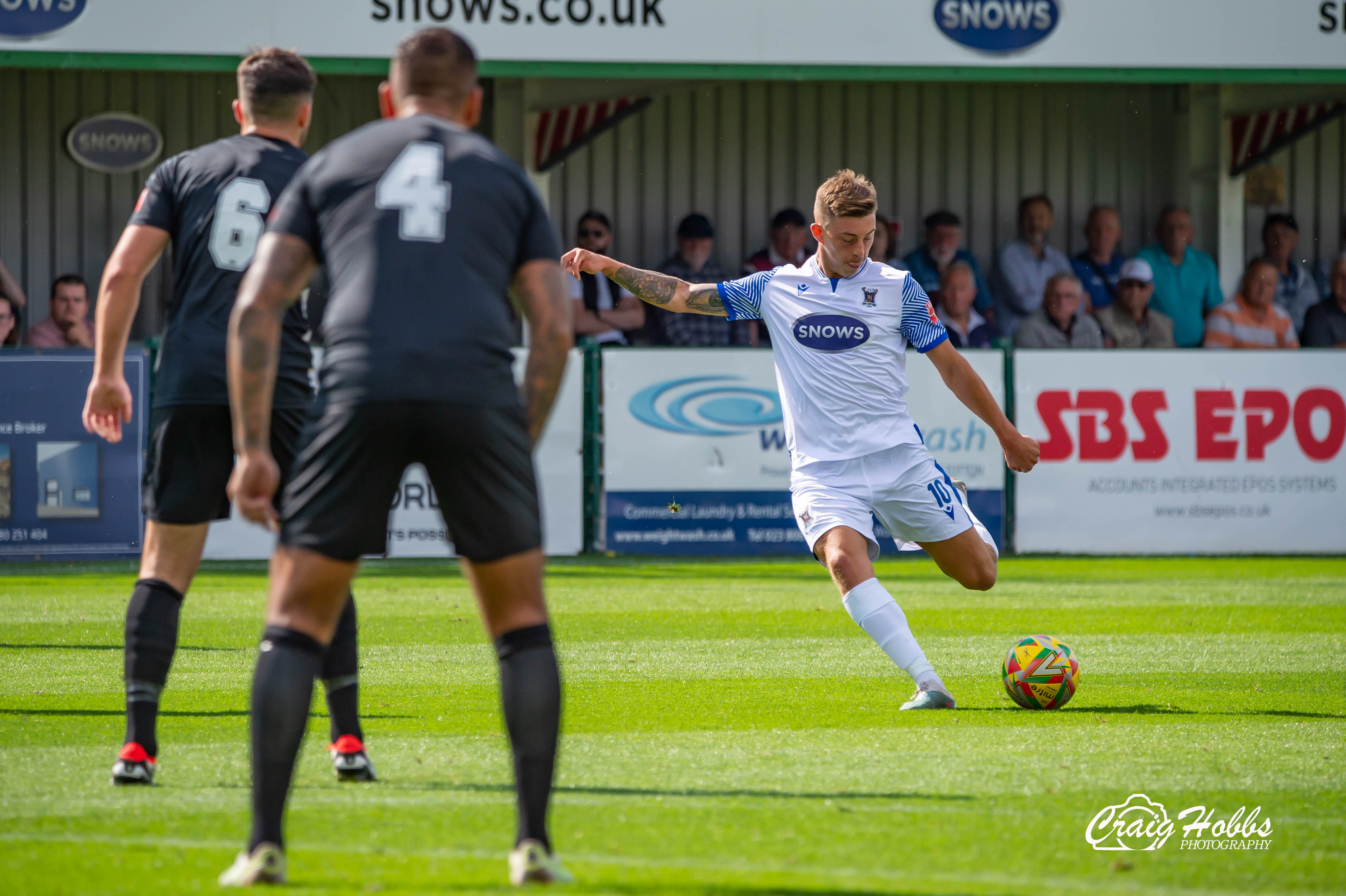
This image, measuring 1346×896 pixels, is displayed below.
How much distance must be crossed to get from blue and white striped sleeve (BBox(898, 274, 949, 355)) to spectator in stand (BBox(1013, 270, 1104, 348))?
9279 mm

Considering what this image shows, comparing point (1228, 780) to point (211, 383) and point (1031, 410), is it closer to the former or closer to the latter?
point (211, 383)

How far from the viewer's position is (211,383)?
15.9 feet

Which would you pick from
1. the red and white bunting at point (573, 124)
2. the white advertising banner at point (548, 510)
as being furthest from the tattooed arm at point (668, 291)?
the red and white bunting at point (573, 124)

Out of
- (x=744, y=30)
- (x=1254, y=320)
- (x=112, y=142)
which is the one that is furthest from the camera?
(x=112, y=142)

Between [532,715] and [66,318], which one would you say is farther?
[66,318]

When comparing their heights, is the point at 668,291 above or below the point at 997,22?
below

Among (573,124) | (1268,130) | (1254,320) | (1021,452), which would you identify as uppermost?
(1268,130)

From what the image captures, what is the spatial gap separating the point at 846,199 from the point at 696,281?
31.3 ft

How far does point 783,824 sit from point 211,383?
2.12 m

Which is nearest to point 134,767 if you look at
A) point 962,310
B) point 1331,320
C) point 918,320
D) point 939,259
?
point 918,320

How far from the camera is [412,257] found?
355 centimetres

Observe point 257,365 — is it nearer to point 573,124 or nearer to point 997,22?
point 997,22

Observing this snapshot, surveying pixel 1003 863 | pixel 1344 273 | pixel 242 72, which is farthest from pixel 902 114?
pixel 1003 863

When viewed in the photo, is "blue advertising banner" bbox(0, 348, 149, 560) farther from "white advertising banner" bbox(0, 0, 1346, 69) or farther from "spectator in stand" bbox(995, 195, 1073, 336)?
"spectator in stand" bbox(995, 195, 1073, 336)
